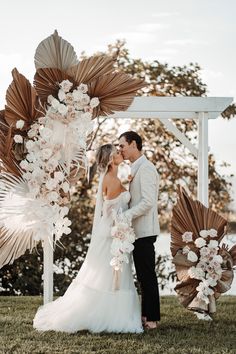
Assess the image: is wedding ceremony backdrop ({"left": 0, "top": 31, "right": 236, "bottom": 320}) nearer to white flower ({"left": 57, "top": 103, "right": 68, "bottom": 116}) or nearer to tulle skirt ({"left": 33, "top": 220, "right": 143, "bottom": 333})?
white flower ({"left": 57, "top": 103, "right": 68, "bottom": 116})

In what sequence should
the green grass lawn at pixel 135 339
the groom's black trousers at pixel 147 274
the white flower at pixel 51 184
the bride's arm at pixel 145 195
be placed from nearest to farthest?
the green grass lawn at pixel 135 339 → the white flower at pixel 51 184 → the bride's arm at pixel 145 195 → the groom's black trousers at pixel 147 274

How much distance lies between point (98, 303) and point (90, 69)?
5.88 ft

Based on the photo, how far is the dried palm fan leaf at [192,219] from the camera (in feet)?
22.9

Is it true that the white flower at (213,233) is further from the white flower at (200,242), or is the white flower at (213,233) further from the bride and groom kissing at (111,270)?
the bride and groom kissing at (111,270)

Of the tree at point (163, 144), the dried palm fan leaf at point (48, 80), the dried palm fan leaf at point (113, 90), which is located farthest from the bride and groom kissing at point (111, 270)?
the tree at point (163, 144)

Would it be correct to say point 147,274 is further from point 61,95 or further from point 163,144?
point 163,144

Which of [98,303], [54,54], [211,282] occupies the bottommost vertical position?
[98,303]

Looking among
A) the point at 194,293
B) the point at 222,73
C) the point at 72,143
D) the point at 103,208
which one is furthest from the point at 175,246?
the point at 222,73

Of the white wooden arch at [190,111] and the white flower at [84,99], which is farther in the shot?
the white wooden arch at [190,111]

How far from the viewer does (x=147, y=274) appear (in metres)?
6.36

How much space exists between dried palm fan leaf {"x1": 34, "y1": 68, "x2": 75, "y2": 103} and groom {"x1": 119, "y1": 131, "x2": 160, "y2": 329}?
674 millimetres

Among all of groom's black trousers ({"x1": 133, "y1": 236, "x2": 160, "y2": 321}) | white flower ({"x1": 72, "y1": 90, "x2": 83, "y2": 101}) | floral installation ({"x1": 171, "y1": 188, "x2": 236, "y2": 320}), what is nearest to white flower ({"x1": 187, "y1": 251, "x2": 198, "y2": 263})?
floral installation ({"x1": 171, "y1": 188, "x2": 236, "y2": 320})

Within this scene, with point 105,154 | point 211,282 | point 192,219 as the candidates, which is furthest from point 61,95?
point 211,282

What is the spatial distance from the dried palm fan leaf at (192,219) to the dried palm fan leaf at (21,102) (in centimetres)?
163
